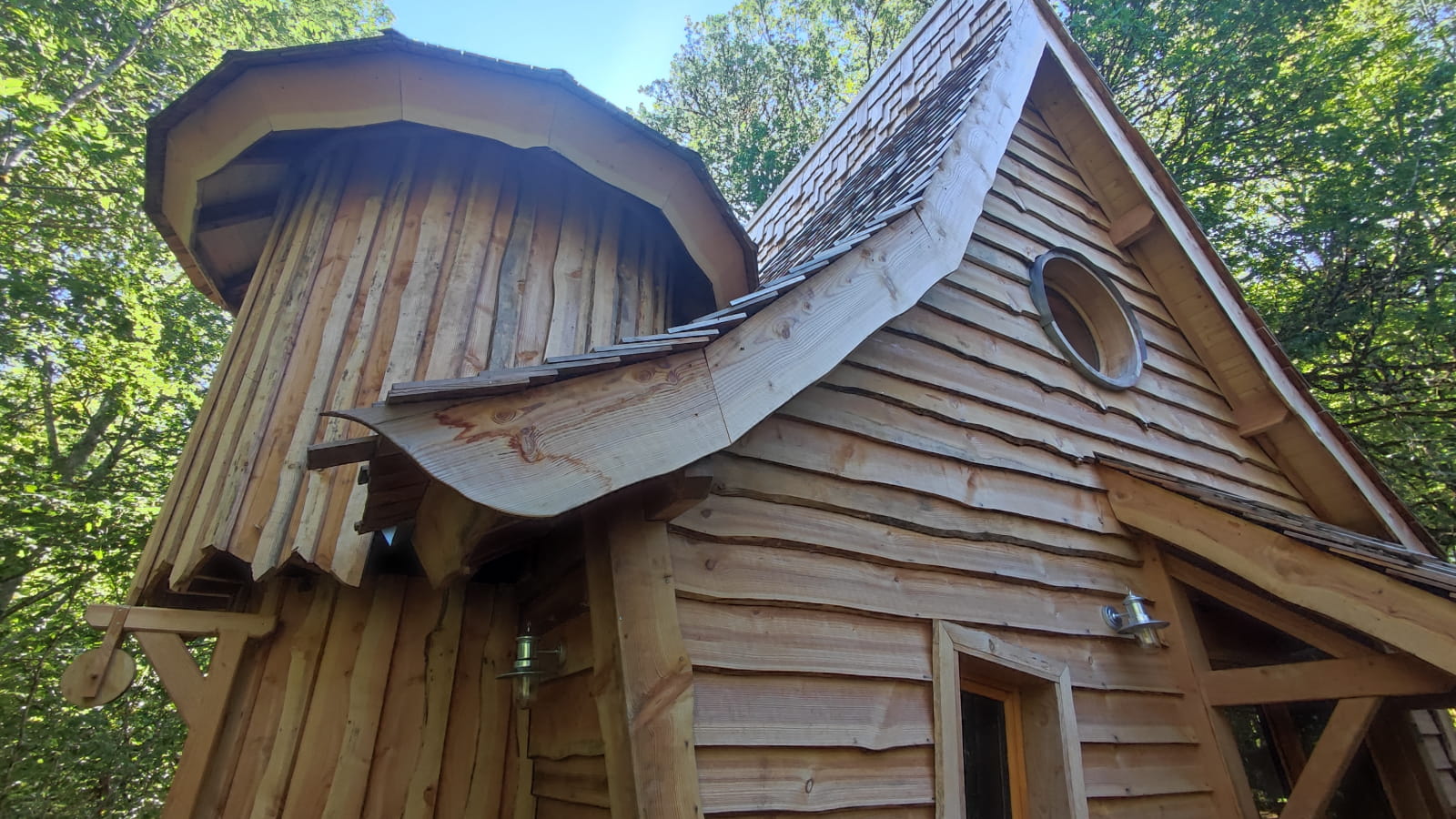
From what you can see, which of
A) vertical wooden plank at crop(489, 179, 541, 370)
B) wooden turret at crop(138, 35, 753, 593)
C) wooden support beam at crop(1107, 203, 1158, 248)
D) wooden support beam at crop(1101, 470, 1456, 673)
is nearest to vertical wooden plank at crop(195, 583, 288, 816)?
wooden turret at crop(138, 35, 753, 593)

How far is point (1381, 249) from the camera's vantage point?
7895mm

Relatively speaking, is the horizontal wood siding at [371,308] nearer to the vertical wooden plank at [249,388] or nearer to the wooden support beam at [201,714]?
the vertical wooden plank at [249,388]

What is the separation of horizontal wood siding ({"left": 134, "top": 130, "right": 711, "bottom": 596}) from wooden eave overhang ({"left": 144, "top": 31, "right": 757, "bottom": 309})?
0.32 m

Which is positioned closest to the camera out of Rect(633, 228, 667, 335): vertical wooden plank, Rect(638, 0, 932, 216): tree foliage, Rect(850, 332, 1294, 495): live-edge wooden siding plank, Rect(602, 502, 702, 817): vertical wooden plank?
Rect(602, 502, 702, 817): vertical wooden plank

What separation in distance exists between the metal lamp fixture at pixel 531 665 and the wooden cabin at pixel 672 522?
0.6 inches

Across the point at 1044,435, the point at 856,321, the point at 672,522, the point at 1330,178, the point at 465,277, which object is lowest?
the point at 672,522

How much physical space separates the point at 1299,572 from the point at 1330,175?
866cm

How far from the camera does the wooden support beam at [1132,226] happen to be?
4.41m

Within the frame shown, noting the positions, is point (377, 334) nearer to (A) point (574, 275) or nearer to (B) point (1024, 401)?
(A) point (574, 275)

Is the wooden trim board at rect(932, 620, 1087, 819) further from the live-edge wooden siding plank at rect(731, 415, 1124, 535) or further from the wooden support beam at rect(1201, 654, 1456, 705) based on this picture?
the wooden support beam at rect(1201, 654, 1456, 705)

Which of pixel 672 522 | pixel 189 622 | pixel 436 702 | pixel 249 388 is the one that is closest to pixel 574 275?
pixel 249 388

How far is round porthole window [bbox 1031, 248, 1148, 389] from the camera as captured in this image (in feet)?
13.4

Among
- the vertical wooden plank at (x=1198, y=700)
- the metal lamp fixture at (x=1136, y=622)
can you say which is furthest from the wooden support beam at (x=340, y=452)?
the vertical wooden plank at (x=1198, y=700)

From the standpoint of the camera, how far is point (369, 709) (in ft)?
7.59
